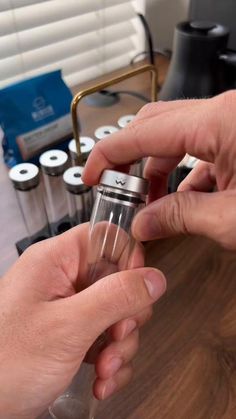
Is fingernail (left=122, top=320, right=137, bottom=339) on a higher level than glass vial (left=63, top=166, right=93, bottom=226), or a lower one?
lower

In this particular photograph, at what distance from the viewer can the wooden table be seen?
1.19 feet

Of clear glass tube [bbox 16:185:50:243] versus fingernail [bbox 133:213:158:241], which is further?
clear glass tube [bbox 16:185:50:243]

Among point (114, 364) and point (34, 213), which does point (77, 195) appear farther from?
point (114, 364)

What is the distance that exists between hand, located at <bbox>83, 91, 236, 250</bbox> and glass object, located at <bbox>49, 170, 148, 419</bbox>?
0.7 inches

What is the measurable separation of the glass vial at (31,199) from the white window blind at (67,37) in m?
0.36

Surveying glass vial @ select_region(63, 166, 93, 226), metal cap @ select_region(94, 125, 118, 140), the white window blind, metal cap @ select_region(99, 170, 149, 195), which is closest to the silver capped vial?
metal cap @ select_region(99, 170, 149, 195)

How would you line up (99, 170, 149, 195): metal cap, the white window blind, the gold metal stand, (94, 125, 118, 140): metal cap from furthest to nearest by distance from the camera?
the white window blind < (94, 125, 118, 140): metal cap < the gold metal stand < (99, 170, 149, 195): metal cap

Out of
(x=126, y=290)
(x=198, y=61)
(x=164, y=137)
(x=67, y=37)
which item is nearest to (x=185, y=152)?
(x=164, y=137)

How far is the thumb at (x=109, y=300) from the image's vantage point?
0.30 metres

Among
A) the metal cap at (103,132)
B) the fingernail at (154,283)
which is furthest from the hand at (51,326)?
the metal cap at (103,132)

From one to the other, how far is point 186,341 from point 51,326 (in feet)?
0.56

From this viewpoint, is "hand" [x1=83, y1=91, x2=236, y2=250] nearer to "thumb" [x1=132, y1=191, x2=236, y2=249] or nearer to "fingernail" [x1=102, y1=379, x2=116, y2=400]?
"thumb" [x1=132, y1=191, x2=236, y2=249]

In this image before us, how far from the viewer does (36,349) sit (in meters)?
0.31

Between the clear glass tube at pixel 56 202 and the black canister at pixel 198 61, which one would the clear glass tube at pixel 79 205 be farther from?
the black canister at pixel 198 61
